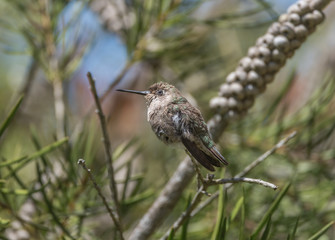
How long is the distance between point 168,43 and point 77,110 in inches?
31.0

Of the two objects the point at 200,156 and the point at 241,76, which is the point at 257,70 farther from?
the point at 200,156

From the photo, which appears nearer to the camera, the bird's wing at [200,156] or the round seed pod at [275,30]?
the bird's wing at [200,156]

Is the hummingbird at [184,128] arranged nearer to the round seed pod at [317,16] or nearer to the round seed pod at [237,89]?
the round seed pod at [237,89]

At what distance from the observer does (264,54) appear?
0.57 m

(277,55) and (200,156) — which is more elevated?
(277,55)

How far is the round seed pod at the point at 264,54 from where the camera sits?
565 millimetres

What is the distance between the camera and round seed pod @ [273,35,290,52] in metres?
0.56

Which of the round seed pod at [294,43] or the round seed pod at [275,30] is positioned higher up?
the round seed pod at [275,30]

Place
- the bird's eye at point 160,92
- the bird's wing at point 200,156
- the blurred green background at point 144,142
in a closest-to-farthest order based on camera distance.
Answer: the bird's wing at point 200,156 < the bird's eye at point 160,92 < the blurred green background at point 144,142

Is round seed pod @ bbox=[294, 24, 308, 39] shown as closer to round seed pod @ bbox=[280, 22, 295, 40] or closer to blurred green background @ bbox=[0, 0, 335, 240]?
round seed pod @ bbox=[280, 22, 295, 40]

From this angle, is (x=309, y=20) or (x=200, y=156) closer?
(x=200, y=156)

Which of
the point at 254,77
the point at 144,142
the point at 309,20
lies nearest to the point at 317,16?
the point at 309,20

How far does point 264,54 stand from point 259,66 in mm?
17

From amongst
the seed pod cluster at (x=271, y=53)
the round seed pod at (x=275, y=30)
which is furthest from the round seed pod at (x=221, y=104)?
→ the round seed pod at (x=275, y=30)
